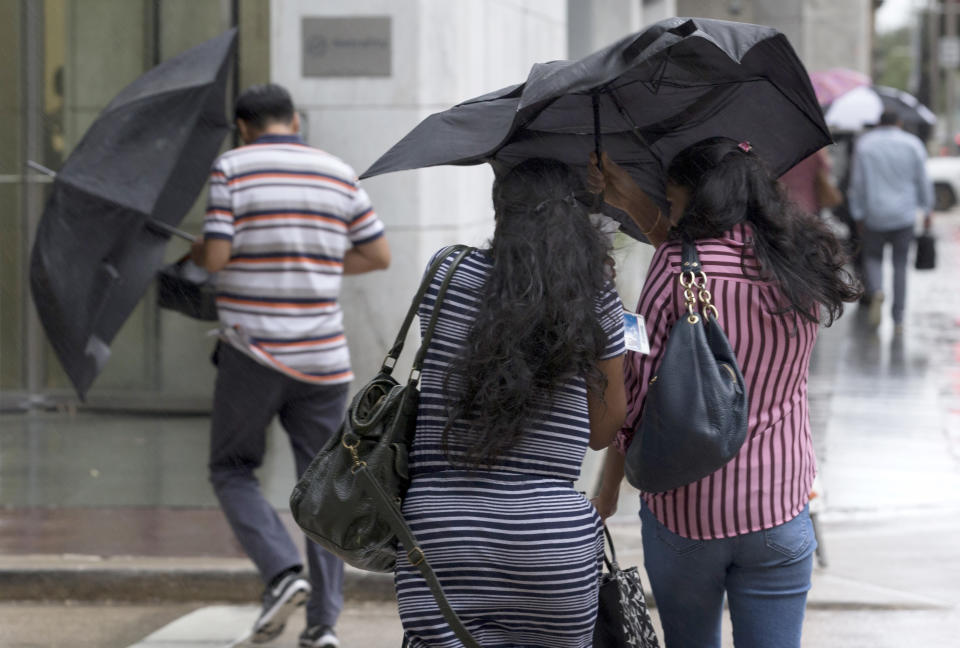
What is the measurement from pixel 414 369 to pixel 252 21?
19.8 ft

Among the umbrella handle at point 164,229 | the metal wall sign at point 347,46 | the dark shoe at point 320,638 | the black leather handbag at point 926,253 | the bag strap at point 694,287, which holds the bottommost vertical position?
the dark shoe at point 320,638

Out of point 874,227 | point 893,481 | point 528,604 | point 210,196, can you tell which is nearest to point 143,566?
A: point 210,196

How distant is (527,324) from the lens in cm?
294

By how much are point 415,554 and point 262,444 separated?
243 cm

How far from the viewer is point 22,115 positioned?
32.1 ft

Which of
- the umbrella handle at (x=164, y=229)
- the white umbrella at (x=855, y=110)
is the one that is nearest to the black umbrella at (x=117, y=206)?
the umbrella handle at (x=164, y=229)

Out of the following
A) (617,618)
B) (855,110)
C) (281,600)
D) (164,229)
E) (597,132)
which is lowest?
(281,600)

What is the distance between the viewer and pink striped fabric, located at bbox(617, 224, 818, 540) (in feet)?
10.5

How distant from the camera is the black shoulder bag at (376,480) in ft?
10.1

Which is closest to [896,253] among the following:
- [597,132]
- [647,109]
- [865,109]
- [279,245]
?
[865,109]

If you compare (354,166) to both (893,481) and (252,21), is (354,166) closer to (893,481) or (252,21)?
(252,21)

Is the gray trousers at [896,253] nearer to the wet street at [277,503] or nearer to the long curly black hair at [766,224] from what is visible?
the wet street at [277,503]

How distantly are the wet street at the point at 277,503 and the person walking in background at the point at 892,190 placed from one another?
299 centimetres

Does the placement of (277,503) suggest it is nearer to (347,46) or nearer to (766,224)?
(347,46)
